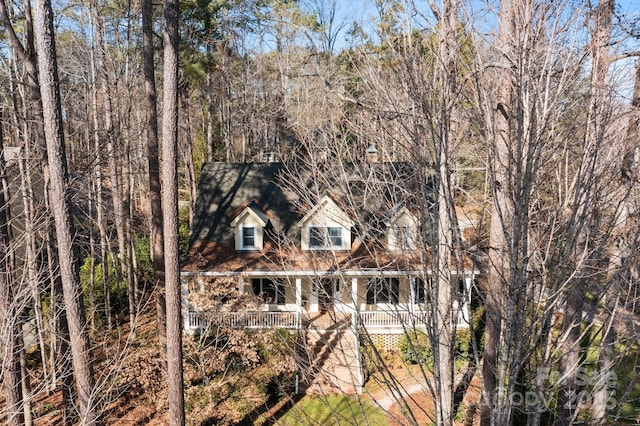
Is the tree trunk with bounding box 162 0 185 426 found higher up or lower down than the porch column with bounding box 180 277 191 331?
higher up

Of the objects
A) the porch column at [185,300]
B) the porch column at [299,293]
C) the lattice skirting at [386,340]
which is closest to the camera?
the porch column at [299,293]

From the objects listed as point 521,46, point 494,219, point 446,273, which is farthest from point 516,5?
point 494,219

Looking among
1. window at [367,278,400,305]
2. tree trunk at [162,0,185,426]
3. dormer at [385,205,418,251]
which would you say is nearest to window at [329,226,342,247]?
window at [367,278,400,305]

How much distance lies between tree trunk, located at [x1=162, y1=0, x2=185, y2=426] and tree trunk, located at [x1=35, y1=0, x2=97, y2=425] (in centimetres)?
162

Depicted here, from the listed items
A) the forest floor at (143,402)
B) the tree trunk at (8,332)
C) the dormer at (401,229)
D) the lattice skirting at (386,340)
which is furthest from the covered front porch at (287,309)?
the dormer at (401,229)

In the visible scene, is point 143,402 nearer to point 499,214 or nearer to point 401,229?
point 401,229

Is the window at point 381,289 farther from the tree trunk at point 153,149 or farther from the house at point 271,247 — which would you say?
the tree trunk at point 153,149

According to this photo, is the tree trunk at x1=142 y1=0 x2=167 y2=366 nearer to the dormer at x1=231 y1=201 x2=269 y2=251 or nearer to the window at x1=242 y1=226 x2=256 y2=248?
the dormer at x1=231 y1=201 x2=269 y2=251

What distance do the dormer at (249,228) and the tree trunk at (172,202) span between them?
688 cm

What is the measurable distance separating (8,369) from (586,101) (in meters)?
9.12

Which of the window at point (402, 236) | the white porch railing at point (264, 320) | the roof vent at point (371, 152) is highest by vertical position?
the roof vent at point (371, 152)

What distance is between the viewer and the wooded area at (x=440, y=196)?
3.76m

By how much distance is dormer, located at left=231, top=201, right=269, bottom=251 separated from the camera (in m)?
15.2

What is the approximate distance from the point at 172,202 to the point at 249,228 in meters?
7.42
